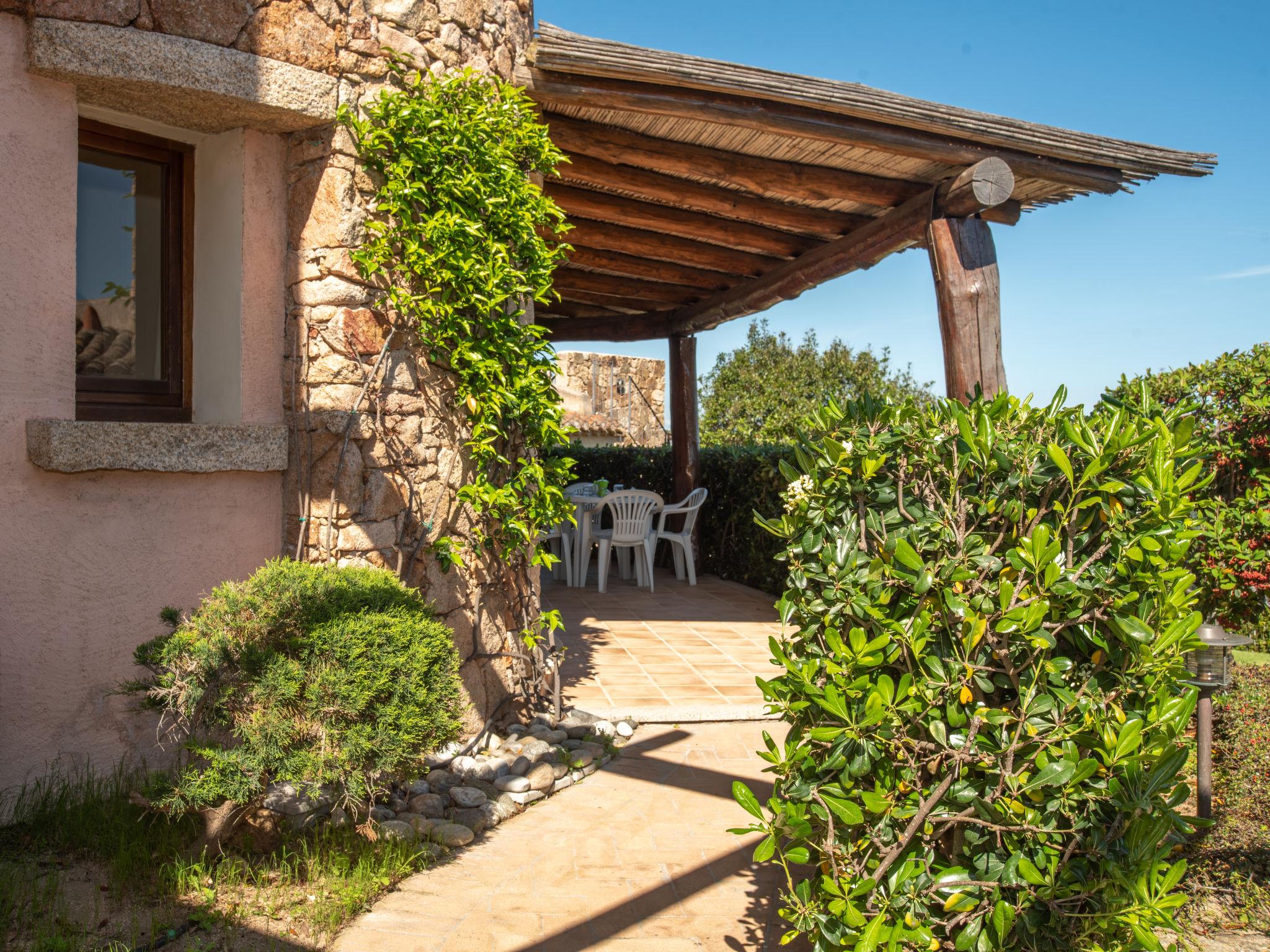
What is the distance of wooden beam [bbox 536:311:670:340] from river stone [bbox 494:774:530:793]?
6.68 m

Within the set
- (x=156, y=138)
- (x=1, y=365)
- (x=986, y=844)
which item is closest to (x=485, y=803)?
(x=986, y=844)

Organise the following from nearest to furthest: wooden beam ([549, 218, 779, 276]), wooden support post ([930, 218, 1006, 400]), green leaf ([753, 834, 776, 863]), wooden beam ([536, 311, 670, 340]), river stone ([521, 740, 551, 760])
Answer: green leaf ([753, 834, 776, 863]) < river stone ([521, 740, 551, 760]) < wooden support post ([930, 218, 1006, 400]) < wooden beam ([549, 218, 779, 276]) < wooden beam ([536, 311, 670, 340])

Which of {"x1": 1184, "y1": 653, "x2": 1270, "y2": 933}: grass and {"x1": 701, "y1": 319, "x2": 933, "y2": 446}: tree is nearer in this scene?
{"x1": 1184, "y1": 653, "x2": 1270, "y2": 933}: grass

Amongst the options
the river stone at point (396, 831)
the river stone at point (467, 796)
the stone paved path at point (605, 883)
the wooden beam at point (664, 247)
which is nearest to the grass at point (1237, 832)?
the stone paved path at point (605, 883)

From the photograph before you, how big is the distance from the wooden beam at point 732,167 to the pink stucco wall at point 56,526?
8.61ft

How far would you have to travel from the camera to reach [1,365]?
325 centimetres

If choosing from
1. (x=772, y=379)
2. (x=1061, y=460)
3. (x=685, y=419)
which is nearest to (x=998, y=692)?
(x=1061, y=460)

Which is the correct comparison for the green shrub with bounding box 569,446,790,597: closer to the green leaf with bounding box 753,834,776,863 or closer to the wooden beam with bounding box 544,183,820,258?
the wooden beam with bounding box 544,183,820,258

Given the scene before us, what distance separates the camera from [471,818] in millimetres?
3572

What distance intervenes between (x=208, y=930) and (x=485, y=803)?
4.10ft

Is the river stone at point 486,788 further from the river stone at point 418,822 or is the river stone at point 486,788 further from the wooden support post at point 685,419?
the wooden support post at point 685,419

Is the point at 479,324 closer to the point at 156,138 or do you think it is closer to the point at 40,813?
the point at 156,138

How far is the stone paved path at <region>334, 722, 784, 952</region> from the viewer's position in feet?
8.89

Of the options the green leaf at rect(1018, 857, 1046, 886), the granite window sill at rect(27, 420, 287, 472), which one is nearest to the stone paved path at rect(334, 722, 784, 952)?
the green leaf at rect(1018, 857, 1046, 886)
